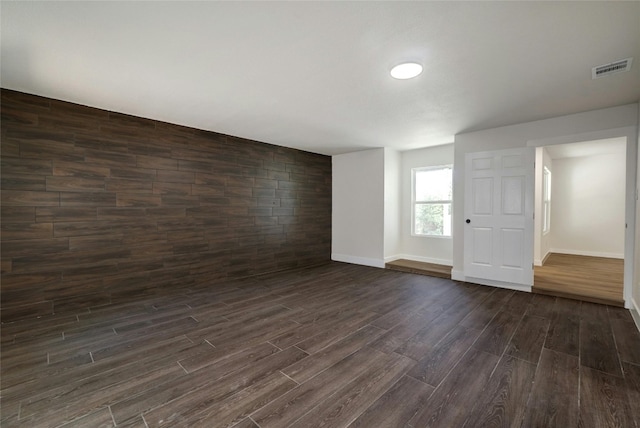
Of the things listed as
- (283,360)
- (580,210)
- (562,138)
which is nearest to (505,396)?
(283,360)

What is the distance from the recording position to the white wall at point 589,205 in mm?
5805

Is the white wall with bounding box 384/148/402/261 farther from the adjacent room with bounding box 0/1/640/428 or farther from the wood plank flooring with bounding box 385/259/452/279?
the wood plank flooring with bounding box 385/259/452/279

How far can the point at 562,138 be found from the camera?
139 inches

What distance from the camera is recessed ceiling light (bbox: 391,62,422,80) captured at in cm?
227

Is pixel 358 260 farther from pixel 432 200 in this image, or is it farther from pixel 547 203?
pixel 547 203

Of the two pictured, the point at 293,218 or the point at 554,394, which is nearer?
the point at 554,394

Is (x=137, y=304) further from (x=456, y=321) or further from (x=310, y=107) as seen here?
(x=456, y=321)

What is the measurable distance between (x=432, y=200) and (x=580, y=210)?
3869 millimetres

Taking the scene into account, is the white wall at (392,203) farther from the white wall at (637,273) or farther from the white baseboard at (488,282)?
the white wall at (637,273)

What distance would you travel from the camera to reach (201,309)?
3.18 m

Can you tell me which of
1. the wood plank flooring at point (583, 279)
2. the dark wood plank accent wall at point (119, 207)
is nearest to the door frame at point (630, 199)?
the wood plank flooring at point (583, 279)

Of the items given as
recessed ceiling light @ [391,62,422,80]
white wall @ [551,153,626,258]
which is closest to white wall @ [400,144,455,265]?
recessed ceiling light @ [391,62,422,80]

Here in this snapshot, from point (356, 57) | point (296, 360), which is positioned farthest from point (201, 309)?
point (356, 57)

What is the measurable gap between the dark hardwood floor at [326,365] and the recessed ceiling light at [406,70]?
7.87 ft
